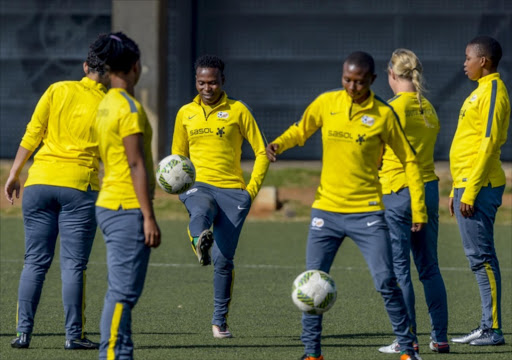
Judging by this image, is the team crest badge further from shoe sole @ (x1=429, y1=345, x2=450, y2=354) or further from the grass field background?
shoe sole @ (x1=429, y1=345, x2=450, y2=354)

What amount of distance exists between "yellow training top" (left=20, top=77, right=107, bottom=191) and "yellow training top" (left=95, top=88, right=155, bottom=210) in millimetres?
1318

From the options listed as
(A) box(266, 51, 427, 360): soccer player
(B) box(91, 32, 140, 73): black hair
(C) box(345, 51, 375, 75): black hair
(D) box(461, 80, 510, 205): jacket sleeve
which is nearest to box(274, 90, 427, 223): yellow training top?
(A) box(266, 51, 427, 360): soccer player

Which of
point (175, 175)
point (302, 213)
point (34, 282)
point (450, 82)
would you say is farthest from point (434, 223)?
point (450, 82)

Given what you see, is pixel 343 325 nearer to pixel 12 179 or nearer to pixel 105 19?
pixel 12 179

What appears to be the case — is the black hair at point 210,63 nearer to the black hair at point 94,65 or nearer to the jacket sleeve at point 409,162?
the black hair at point 94,65

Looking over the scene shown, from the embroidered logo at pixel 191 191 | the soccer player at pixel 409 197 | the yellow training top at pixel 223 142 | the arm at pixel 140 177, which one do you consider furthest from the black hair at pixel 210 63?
the arm at pixel 140 177

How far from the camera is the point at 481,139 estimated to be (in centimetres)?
780

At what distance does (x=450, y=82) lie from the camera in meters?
23.4

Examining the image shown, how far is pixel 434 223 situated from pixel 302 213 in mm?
11489

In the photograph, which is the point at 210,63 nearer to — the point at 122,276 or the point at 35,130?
the point at 35,130

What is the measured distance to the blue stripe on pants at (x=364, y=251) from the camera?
22.1 ft

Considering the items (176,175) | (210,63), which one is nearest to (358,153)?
(176,175)

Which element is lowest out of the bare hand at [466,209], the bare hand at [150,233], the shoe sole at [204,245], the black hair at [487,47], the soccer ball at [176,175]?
the shoe sole at [204,245]

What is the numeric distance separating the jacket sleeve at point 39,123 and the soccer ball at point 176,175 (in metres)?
0.93
